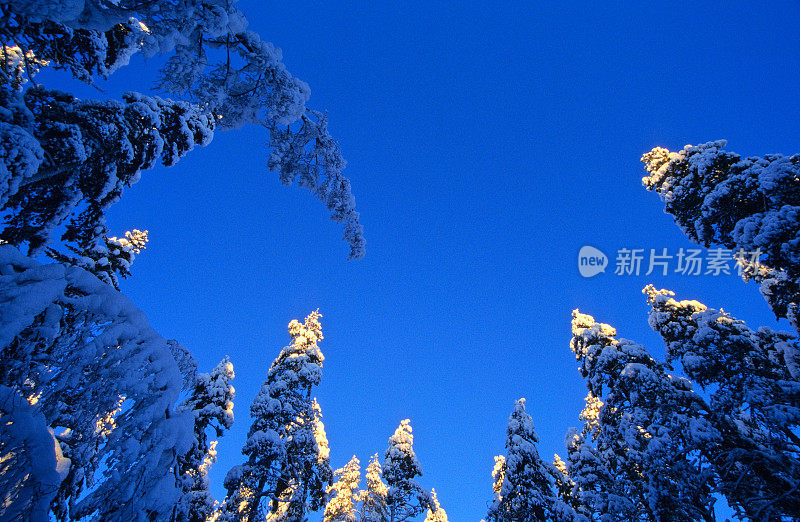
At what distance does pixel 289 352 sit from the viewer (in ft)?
55.9

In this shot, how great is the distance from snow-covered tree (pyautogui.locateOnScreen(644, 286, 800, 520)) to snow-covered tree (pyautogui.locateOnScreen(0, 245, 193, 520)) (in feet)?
39.0

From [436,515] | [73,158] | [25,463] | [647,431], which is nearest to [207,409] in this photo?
[73,158]

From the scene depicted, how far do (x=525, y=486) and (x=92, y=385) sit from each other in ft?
59.2

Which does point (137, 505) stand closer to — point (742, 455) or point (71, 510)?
point (71, 510)

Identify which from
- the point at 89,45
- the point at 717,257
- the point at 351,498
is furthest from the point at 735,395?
the point at 351,498

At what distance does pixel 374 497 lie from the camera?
22.5 metres

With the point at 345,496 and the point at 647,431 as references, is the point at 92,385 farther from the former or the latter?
the point at 345,496

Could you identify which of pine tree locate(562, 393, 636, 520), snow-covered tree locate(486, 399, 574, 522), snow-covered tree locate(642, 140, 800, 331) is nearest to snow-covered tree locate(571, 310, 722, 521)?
pine tree locate(562, 393, 636, 520)

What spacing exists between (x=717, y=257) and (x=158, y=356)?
1638 centimetres

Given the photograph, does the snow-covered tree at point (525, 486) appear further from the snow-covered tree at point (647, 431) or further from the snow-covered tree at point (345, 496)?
the snow-covered tree at point (345, 496)

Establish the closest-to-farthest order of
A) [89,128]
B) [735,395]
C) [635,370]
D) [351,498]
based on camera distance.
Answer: [89,128], [735,395], [635,370], [351,498]

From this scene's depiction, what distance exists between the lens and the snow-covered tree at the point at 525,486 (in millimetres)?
15547

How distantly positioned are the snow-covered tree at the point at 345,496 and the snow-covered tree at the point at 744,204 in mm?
23659

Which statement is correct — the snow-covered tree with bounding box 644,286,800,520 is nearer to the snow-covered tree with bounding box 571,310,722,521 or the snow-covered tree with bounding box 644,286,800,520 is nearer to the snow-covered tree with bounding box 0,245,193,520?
the snow-covered tree with bounding box 571,310,722,521
